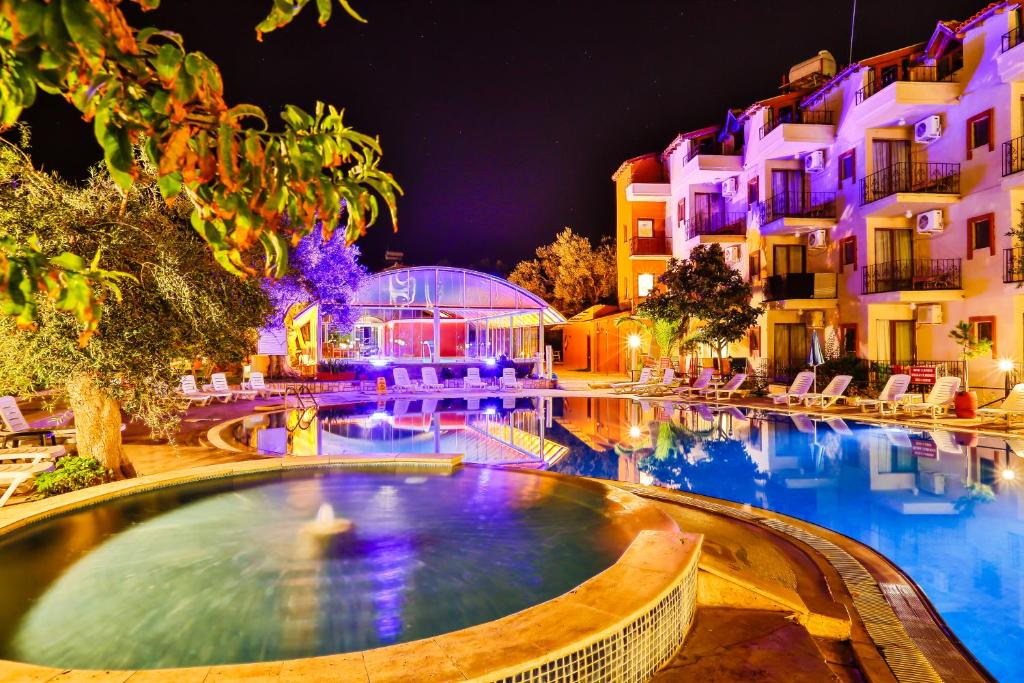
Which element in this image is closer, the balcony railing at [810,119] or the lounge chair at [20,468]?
the lounge chair at [20,468]

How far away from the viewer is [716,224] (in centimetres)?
2734

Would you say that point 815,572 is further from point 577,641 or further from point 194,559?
point 194,559

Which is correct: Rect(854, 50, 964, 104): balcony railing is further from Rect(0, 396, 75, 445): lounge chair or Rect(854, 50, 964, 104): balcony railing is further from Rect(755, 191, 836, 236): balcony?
Rect(0, 396, 75, 445): lounge chair

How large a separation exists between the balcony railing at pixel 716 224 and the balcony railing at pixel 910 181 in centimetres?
586

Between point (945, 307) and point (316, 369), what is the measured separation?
20663 mm

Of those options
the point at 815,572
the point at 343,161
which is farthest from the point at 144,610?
the point at 815,572

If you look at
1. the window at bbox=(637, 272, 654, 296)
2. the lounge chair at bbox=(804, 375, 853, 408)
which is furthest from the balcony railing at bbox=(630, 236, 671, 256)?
the lounge chair at bbox=(804, 375, 853, 408)

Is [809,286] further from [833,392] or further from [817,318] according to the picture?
[833,392]

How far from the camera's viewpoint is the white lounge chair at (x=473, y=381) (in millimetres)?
22812

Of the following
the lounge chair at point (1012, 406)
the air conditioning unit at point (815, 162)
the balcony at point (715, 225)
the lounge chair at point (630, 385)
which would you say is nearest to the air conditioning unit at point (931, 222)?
the air conditioning unit at point (815, 162)

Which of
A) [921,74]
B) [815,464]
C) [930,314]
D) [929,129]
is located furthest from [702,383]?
[921,74]

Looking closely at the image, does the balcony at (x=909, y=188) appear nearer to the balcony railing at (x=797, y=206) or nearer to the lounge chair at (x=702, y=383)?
the balcony railing at (x=797, y=206)

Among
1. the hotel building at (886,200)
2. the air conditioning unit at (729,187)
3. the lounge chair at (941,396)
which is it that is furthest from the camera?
the air conditioning unit at (729,187)

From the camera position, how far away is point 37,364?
5.67 metres
